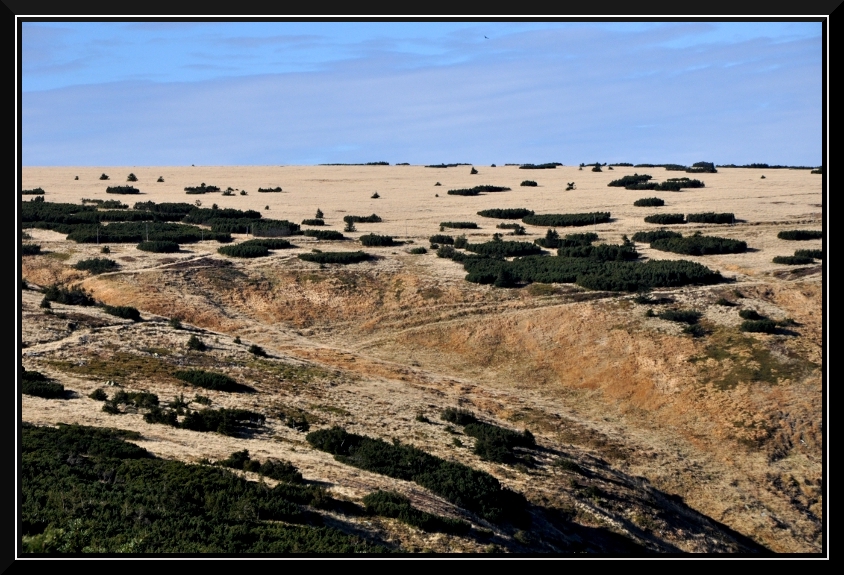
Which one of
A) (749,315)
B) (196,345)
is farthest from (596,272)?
(196,345)

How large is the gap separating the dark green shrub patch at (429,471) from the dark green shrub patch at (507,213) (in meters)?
42.1

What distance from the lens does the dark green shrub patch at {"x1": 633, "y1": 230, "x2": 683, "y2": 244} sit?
55.5 m

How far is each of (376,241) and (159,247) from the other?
12.9 meters

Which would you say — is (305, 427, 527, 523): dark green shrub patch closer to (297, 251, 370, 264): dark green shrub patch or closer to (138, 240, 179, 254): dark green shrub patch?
(297, 251, 370, 264): dark green shrub patch

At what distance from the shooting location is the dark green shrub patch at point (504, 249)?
174 ft

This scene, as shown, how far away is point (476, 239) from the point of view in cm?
5788

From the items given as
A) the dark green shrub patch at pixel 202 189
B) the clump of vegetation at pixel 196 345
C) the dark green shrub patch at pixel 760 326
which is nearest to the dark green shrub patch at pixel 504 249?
the dark green shrub patch at pixel 760 326

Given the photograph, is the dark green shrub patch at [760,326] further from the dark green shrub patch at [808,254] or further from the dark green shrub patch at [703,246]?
the dark green shrub patch at [703,246]

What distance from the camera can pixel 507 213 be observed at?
66938 mm

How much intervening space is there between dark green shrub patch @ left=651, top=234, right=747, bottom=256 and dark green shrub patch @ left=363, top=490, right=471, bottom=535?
119 feet

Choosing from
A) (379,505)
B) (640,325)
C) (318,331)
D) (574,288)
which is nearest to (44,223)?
(318,331)

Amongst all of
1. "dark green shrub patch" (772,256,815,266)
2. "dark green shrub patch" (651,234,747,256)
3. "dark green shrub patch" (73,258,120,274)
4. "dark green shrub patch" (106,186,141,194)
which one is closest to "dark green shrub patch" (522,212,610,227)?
"dark green shrub patch" (651,234,747,256)

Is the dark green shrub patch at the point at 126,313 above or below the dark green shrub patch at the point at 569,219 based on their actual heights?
below

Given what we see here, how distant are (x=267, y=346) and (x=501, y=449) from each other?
54.6 ft
